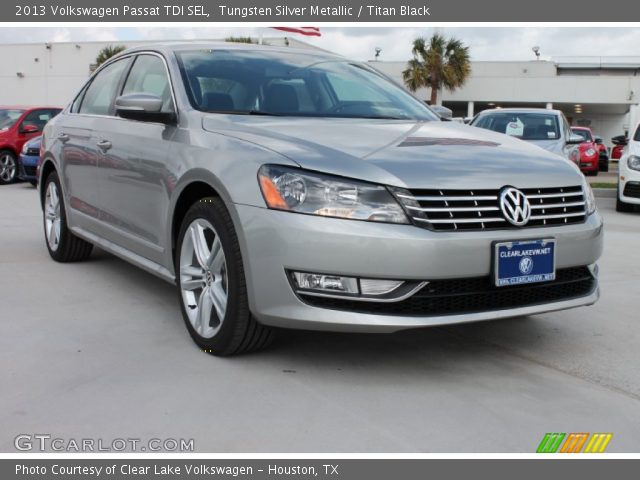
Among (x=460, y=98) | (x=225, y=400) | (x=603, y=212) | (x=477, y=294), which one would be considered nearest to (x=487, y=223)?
(x=477, y=294)

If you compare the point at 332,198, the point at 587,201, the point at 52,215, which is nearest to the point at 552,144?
the point at 52,215

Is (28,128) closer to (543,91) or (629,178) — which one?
(629,178)

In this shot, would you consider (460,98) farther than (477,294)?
Yes

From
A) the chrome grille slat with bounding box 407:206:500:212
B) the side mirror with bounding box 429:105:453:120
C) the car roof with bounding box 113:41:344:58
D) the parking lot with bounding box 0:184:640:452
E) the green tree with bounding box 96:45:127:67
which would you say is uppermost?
the green tree with bounding box 96:45:127:67

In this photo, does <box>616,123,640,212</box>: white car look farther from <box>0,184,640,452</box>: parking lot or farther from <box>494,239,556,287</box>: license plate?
<box>494,239,556,287</box>: license plate

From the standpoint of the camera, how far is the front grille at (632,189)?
10.1m

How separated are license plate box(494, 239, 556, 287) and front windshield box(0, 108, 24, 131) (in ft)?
43.2

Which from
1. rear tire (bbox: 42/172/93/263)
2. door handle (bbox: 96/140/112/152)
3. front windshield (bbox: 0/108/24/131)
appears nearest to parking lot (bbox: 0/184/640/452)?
door handle (bbox: 96/140/112/152)

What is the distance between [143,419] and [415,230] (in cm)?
127

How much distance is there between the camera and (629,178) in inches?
399

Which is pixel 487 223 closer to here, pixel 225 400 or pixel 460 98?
pixel 225 400

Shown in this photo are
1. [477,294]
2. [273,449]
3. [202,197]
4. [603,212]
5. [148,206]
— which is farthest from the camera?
[603,212]

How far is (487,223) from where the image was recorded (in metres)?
3.21

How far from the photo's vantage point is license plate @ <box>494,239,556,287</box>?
10.5 feet
